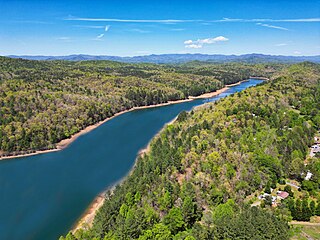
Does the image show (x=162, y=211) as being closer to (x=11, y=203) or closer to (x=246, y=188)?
(x=246, y=188)

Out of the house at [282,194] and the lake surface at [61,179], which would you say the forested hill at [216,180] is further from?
the lake surface at [61,179]

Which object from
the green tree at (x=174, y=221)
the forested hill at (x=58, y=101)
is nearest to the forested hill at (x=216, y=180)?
the green tree at (x=174, y=221)

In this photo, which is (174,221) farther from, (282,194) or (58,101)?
(58,101)

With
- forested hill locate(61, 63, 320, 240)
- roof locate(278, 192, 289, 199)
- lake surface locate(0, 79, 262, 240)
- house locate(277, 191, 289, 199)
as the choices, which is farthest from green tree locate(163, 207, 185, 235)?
roof locate(278, 192, 289, 199)

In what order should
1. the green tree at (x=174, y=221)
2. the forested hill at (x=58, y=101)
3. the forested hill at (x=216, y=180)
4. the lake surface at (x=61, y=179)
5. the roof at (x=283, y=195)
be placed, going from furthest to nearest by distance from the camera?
the forested hill at (x=58, y=101) < the roof at (x=283, y=195) < the lake surface at (x=61, y=179) < the green tree at (x=174, y=221) < the forested hill at (x=216, y=180)

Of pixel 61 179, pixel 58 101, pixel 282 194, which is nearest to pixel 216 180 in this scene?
pixel 282 194

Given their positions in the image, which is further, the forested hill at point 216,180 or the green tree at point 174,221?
the green tree at point 174,221
